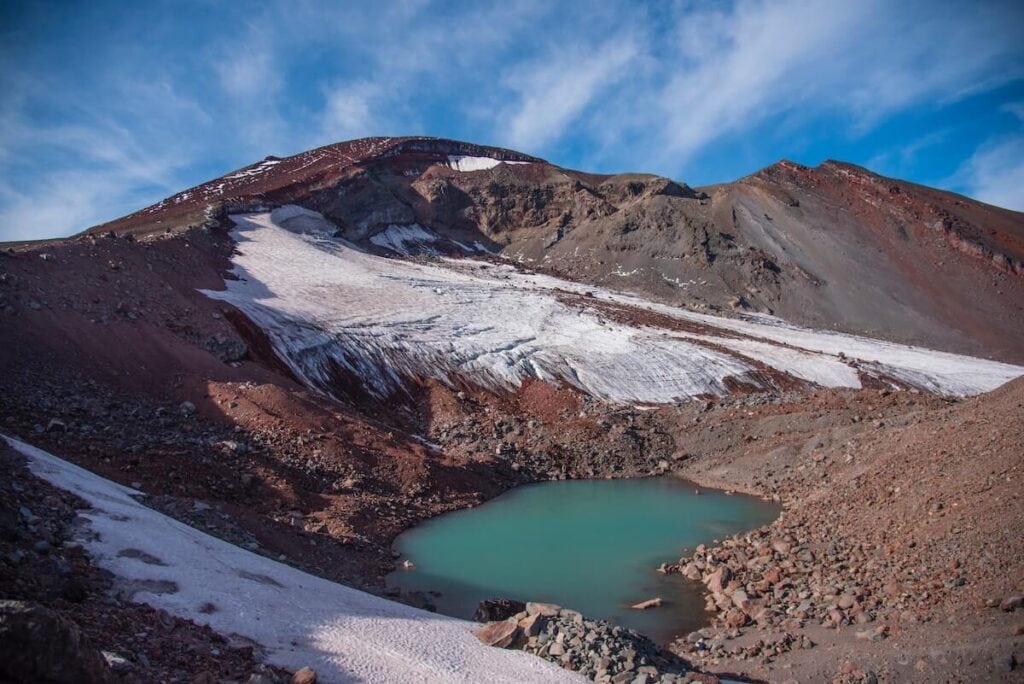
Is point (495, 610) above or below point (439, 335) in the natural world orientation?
below

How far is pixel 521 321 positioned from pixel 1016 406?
22.5 meters

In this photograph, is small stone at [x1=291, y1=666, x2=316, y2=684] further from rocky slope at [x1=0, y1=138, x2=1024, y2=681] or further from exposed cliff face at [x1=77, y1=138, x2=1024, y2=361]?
exposed cliff face at [x1=77, y1=138, x2=1024, y2=361]

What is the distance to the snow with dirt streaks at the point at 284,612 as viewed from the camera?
254 inches

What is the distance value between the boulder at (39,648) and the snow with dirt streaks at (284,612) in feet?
6.87

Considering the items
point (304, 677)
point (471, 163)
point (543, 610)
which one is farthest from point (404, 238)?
point (304, 677)

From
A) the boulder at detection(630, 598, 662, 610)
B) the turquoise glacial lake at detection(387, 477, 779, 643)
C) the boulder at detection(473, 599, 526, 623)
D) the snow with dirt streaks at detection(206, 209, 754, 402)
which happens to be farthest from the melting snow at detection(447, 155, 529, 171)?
the boulder at detection(473, 599, 526, 623)

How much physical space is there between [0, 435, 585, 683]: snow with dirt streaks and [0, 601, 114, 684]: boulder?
6.87 ft

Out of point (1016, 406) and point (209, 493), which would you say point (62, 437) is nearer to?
point (209, 493)

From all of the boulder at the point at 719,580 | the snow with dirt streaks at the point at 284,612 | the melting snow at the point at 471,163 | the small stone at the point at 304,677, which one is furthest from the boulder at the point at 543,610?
the melting snow at the point at 471,163

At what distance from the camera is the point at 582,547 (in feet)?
52.3

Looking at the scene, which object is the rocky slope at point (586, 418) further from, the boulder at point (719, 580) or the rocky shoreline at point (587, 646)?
the rocky shoreline at point (587, 646)

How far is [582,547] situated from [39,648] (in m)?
13.0

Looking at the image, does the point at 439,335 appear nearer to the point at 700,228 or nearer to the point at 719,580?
the point at 719,580

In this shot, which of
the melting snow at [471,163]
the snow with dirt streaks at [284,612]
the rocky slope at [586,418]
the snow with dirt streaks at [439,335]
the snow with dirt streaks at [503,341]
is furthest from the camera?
the melting snow at [471,163]
